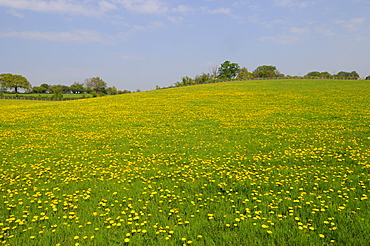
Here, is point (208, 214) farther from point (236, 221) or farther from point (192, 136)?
point (192, 136)

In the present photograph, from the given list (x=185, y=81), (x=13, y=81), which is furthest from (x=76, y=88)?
(x=185, y=81)

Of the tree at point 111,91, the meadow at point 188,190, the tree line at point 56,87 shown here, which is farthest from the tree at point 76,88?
the meadow at point 188,190

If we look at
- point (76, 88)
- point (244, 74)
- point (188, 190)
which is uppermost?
point (244, 74)

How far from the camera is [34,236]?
15.1 ft

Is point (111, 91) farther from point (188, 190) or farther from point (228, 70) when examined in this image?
point (188, 190)

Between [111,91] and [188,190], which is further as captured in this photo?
[111,91]

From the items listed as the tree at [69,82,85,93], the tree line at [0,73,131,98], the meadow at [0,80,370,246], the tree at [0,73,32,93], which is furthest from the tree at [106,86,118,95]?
the meadow at [0,80,370,246]

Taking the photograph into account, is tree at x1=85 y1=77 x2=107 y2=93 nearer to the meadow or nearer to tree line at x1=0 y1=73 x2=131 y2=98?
tree line at x1=0 y1=73 x2=131 y2=98

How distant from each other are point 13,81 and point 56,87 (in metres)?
25.2

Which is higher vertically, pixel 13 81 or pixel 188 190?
pixel 13 81

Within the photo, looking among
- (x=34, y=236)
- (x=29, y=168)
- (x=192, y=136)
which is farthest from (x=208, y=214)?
(x=192, y=136)

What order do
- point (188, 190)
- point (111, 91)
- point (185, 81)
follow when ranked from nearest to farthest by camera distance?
point (188, 190)
point (185, 81)
point (111, 91)

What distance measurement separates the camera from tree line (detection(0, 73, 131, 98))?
97.8 m

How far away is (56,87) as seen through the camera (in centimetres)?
12325
